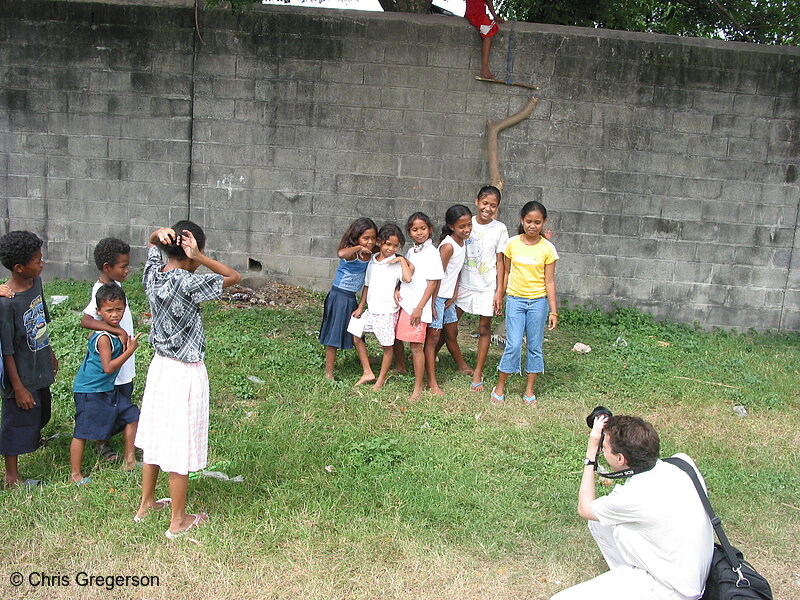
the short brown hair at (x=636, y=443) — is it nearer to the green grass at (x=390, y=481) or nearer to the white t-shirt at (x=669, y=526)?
the white t-shirt at (x=669, y=526)

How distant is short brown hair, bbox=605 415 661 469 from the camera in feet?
9.60

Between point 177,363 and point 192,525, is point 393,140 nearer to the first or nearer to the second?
point 177,363

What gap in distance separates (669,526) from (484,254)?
3338mm

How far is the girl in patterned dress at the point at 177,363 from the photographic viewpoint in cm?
340

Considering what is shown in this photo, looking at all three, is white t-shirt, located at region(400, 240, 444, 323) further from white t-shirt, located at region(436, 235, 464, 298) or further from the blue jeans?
the blue jeans

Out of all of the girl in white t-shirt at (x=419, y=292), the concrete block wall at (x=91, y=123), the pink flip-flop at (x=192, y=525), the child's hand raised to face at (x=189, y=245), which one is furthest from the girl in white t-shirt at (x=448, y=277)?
the concrete block wall at (x=91, y=123)

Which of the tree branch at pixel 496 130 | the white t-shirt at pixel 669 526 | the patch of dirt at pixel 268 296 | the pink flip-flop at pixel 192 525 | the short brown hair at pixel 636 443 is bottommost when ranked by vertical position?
the pink flip-flop at pixel 192 525

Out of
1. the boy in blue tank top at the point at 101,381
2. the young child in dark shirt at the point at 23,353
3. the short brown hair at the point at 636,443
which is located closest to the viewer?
the short brown hair at the point at 636,443

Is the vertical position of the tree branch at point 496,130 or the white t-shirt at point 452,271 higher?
the tree branch at point 496,130

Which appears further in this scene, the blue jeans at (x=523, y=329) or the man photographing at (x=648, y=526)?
the blue jeans at (x=523, y=329)

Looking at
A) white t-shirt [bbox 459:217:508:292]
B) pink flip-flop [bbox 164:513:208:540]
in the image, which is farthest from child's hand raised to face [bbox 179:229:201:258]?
white t-shirt [bbox 459:217:508:292]

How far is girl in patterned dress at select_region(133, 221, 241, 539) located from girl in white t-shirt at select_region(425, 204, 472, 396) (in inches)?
98.9

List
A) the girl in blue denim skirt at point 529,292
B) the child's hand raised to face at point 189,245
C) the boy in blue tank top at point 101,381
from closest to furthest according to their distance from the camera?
the child's hand raised to face at point 189,245, the boy in blue tank top at point 101,381, the girl in blue denim skirt at point 529,292

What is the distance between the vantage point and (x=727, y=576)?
9.32 feet
